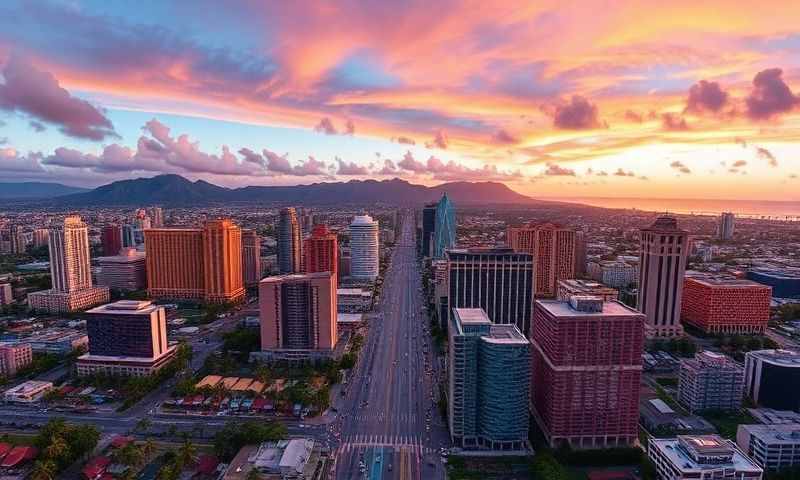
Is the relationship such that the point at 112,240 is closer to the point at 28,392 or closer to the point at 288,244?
the point at 288,244

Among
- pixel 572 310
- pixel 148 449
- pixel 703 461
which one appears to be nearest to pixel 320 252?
pixel 148 449

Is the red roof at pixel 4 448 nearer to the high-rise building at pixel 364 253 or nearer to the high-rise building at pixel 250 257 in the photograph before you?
the high-rise building at pixel 250 257

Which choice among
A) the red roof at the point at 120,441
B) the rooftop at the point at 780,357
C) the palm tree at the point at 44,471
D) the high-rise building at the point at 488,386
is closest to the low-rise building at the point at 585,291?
the rooftop at the point at 780,357

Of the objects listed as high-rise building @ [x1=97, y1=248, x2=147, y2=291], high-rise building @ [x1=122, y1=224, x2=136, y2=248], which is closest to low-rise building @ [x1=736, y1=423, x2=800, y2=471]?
high-rise building @ [x1=97, y1=248, x2=147, y2=291]

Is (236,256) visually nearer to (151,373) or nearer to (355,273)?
(355,273)

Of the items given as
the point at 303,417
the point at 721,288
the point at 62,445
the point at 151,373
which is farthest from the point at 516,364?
the point at 721,288
